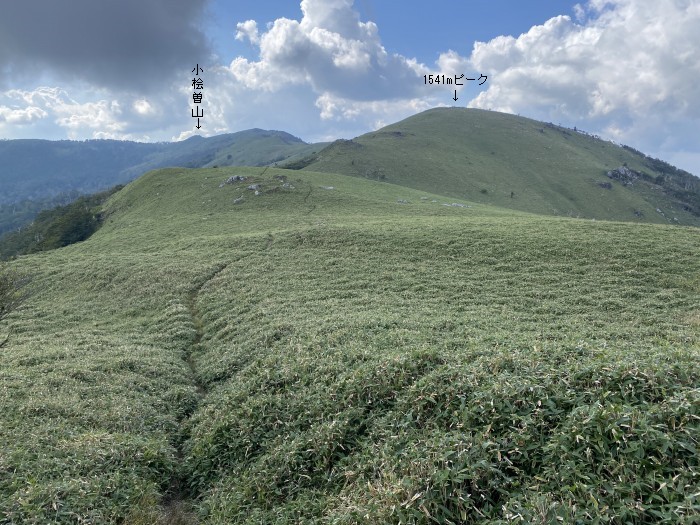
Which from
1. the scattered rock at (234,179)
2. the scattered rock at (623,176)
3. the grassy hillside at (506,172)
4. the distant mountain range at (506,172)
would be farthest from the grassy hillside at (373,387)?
the scattered rock at (623,176)

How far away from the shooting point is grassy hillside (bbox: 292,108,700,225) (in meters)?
118

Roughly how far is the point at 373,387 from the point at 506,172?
153 m

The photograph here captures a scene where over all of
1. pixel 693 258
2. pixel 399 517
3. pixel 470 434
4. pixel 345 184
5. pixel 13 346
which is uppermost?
pixel 345 184

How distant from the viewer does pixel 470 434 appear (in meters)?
8.68

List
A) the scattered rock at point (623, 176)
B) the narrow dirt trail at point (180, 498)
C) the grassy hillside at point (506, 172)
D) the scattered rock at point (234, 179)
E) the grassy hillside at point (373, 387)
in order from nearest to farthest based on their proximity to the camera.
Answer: the grassy hillside at point (373, 387) → the narrow dirt trail at point (180, 498) → the scattered rock at point (234, 179) → the grassy hillside at point (506, 172) → the scattered rock at point (623, 176)

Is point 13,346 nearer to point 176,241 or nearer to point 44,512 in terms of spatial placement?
point 44,512

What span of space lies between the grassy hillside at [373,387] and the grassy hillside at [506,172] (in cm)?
8517

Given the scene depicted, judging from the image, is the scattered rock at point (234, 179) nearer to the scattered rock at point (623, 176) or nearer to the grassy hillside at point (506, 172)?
the grassy hillside at point (506, 172)

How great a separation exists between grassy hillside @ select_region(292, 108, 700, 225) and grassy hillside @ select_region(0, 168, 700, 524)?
279ft

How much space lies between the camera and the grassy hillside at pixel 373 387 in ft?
25.0

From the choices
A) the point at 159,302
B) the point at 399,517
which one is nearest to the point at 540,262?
the point at 399,517

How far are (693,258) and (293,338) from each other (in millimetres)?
26330

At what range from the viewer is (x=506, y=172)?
149 m

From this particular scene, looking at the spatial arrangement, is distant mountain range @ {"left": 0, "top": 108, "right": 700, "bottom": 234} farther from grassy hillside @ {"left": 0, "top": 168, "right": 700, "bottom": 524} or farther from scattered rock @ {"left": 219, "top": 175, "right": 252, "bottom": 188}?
grassy hillside @ {"left": 0, "top": 168, "right": 700, "bottom": 524}
